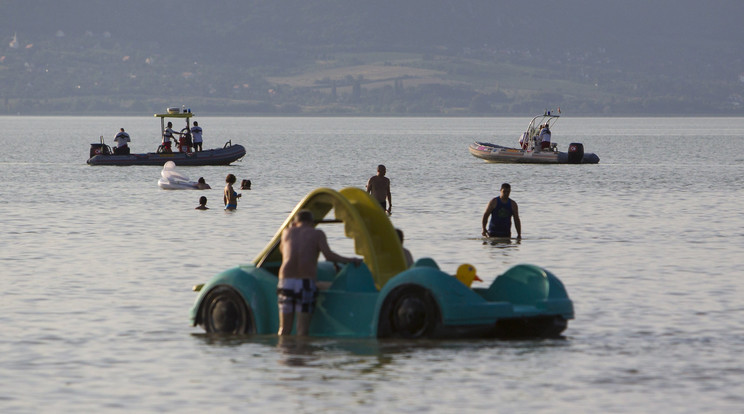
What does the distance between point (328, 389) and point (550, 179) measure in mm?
49221

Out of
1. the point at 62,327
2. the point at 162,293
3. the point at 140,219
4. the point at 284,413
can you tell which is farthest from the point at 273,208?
the point at 284,413

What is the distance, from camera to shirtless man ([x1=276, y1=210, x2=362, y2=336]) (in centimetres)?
1517

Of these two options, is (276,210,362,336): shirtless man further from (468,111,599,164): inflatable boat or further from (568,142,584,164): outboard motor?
(568,142,584,164): outboard motor

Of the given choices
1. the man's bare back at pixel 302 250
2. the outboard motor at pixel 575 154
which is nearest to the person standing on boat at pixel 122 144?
the outboard motor at pixel 575 154

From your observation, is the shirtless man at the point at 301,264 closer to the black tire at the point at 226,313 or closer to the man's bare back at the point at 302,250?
the man's bare back at the point at 302,250

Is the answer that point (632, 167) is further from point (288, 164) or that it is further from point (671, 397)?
point (671, 397)

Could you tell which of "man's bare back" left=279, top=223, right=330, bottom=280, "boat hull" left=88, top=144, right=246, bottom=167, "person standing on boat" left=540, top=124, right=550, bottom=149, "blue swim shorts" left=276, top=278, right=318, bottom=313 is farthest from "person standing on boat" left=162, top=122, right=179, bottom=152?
"man's bare back" left=279, top=223, right=330, bottom=280

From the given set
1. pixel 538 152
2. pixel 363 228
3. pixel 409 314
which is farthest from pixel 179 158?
pixel 409 314

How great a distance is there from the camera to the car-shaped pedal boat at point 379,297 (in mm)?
15156

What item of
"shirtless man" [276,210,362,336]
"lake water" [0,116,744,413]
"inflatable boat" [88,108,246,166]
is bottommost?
"lake water" [0,116,744,413]

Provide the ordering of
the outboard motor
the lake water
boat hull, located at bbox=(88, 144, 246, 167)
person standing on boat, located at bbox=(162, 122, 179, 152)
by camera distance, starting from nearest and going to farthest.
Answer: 1. the lake water
2. person standing on boat, located at bbox=(162, 122, 179, 152)
3. boat hull, located at bbox=(88, 144, 246, 167)
4. the outboard motor

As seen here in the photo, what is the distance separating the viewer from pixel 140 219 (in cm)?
3700

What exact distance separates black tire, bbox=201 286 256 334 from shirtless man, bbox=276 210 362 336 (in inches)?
25.9

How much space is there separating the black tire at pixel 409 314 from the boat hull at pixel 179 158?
1975 inches
